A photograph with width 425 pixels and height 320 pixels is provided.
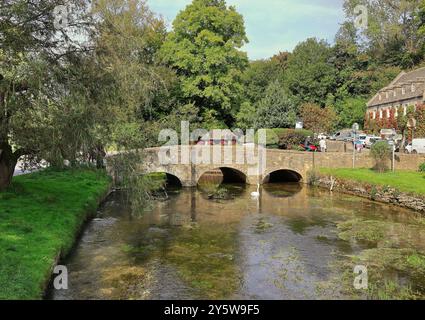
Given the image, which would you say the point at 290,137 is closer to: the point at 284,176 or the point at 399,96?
the point at 284,176

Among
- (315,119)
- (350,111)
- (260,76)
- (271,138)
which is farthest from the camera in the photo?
(260,76)

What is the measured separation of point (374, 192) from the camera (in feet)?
119

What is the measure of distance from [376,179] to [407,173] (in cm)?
328

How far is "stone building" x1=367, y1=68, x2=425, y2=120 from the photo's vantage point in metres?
57.5

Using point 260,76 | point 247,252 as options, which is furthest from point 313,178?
point 260,76

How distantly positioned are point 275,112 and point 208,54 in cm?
1230

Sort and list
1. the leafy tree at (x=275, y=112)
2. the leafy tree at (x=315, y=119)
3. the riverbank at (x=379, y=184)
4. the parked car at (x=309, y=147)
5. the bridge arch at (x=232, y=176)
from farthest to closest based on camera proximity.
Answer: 1. the leafy tree at (x=315, y=119)
2. the leafy tree at (x=275, y=112)
3. the parked car at (x=309, y=147)
4. the bridge arch at (x=232, y=176)
5. the riverbank at (x=379, y=184)

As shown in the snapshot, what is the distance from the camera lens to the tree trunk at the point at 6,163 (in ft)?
76.7

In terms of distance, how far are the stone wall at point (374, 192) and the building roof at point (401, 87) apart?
68.5 ft

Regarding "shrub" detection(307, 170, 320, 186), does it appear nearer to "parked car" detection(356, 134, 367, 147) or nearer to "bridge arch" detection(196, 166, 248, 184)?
"bridge arch" detection(196, 166, 248, 184)

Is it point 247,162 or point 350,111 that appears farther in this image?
point 350,111

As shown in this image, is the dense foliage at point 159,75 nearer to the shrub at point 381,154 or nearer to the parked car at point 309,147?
the parked car at point 309,147

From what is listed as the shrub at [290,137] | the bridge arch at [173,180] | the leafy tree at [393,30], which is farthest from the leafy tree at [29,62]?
the leafy tree at [393,30]
